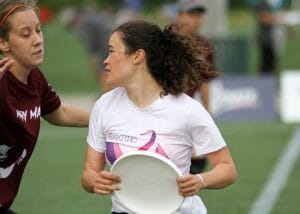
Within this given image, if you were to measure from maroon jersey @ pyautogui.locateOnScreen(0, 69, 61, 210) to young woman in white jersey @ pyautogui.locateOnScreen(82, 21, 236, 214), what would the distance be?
0.36 meters

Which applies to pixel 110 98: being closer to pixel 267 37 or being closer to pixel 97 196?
pixel 97 196

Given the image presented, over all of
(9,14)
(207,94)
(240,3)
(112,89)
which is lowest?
(240,3)

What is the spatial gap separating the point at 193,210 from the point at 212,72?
0.76 m

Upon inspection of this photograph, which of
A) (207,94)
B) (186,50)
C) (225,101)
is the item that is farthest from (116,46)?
(225,101)

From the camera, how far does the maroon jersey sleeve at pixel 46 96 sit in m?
5.97

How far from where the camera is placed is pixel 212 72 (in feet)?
18.9

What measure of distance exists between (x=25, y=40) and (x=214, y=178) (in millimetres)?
1234

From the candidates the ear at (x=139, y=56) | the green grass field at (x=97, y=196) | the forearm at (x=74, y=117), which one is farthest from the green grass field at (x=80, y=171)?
the ear at (x=139, y=56)

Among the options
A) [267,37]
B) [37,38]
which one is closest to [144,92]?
[37,38]

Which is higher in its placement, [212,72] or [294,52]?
[212,72]

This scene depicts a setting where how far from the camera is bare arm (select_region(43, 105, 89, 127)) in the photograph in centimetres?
631

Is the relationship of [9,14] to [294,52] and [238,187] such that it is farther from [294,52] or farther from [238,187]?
[294,52]

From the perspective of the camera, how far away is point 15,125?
18.5 ft

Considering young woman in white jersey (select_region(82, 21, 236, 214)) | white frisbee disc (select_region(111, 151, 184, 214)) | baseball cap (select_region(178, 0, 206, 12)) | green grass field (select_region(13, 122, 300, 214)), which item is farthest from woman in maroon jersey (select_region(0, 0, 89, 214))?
green grass field (select_region(13, 122, 300, 214))
